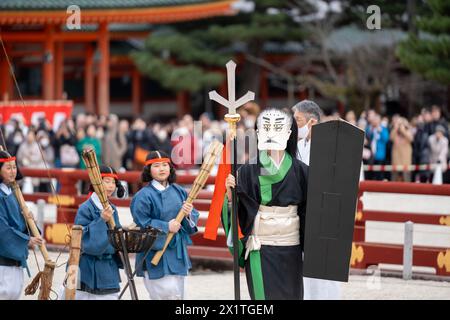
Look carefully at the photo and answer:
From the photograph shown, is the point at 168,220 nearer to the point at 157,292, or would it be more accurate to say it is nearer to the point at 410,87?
the point at 157,292

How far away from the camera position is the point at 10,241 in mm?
7832

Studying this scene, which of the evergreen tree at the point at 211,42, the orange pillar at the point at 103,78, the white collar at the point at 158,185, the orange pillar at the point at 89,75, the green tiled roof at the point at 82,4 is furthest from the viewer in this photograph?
the evergreen tree at the point at 211,42

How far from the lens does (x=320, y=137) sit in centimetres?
708

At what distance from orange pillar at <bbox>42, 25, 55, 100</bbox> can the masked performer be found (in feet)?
56.9

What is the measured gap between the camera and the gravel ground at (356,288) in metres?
9.63

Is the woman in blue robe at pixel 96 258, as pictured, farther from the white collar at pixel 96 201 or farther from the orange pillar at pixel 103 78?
the orange pillar at pixel 103 78

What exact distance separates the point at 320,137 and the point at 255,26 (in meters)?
22.1

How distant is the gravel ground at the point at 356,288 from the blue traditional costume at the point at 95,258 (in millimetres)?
1525

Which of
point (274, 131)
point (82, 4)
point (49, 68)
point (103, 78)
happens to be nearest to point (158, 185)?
point (274, 131)

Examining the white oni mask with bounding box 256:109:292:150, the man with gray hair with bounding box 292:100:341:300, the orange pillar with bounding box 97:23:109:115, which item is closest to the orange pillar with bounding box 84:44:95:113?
the orange pillar with bounding box 97:23:109:115

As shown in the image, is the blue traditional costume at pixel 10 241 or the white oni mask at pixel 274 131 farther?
the blue traditional costume at pixel 10 241

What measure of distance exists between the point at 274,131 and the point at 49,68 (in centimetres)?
1773

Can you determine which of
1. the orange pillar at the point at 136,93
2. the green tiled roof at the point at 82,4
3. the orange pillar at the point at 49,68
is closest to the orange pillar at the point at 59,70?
the orange pillar at the point at 49,68

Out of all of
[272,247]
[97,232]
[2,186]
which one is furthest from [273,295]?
[2,186]
